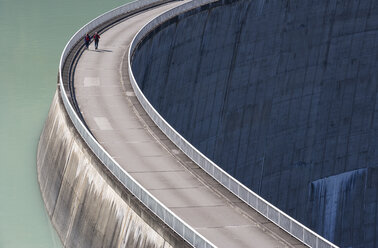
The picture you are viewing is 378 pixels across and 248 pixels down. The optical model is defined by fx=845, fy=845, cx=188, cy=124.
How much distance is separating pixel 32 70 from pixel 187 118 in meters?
21.2

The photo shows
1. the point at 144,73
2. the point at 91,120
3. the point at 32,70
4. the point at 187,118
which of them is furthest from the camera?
the point at 32,70

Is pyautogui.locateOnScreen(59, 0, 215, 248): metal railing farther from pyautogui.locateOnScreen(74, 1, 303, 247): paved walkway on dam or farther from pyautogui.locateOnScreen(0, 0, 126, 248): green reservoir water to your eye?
pyautogui.locateOnScreen(0, 0, 126, 248): green reservoir water

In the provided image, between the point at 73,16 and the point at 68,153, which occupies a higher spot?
the point at 73,16

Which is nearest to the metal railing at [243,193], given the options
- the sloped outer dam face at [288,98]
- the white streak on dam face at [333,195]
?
the sloped outer dam face at [288,98]

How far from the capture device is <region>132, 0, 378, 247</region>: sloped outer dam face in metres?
71.8

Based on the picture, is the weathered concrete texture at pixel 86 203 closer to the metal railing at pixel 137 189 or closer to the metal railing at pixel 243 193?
the metal railing at pixel 137 189

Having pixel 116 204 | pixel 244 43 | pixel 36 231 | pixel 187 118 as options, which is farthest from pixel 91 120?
pixel 244 43

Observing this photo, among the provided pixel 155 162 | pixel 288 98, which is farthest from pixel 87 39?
pixel 155 162

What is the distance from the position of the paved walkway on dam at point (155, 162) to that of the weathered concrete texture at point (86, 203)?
1.53 m

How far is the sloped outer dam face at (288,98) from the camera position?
71.8 metres

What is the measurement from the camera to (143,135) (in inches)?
1913

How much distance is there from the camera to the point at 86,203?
4434cm

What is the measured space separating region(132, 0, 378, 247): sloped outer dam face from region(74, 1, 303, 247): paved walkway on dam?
777 centimetres

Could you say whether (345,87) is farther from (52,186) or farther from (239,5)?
(52,186)
